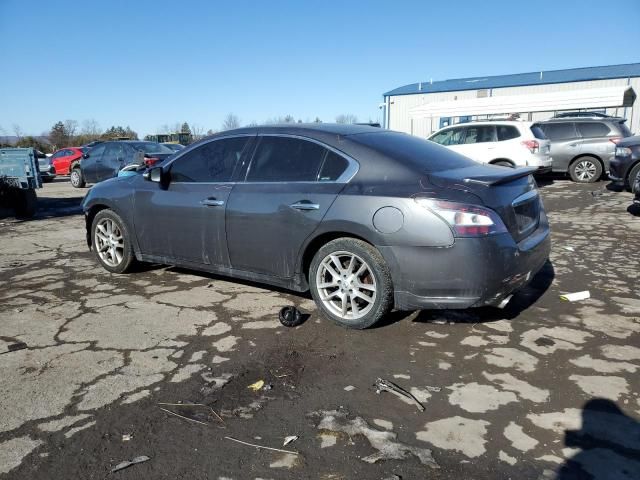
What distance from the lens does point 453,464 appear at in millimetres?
2256

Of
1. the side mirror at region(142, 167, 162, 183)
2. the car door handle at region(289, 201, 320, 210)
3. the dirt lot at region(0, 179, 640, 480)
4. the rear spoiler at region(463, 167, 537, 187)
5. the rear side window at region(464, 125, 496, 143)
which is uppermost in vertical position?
the rear side window at region(464, 125, 496, 143)

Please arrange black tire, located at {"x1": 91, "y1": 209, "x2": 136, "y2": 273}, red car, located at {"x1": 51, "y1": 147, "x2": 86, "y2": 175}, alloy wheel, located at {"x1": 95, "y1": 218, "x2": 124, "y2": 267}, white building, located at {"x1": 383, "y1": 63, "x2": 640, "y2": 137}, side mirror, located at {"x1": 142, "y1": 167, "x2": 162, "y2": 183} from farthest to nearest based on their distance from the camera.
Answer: white building, located at {"x1": 383, "y1": 63, "x2": 640, "y2": 137} → red car, located at {"x1": 51, "y1": 147, "x2": 86, "y2": 175} → alloy wheel, located at {"x1": 95, "y1": 218, "x2": 124, "y2": 267} → black tire, located at {"x1": 91, "y1": 209, "x2": 136, "y2": 273} → side mirror, located at {"x1": 142, "y1": 167, "x2": 162, "y2": 183}

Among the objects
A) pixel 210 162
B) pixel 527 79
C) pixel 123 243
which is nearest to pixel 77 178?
pixel 123 243

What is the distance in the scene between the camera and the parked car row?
1158cm

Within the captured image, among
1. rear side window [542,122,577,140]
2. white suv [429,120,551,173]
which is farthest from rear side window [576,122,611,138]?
white suv [429,120,551,173]

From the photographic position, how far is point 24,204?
32.4 feet

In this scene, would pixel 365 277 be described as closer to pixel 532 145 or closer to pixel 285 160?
pixel 285 160

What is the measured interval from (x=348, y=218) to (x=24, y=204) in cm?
885

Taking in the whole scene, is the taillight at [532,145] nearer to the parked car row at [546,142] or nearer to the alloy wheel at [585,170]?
the parked car row at [546,142]

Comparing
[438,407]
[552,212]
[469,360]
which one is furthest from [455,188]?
[552,212]

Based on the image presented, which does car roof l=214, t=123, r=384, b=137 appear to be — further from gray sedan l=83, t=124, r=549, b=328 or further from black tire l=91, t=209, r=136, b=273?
black tire l=91, t=209, r=136, b=273

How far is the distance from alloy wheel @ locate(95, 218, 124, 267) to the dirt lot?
1.58 ft

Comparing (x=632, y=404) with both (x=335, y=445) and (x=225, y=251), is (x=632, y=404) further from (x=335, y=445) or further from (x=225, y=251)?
(x=225, y=251)

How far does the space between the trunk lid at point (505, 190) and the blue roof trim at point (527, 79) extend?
30.8m
